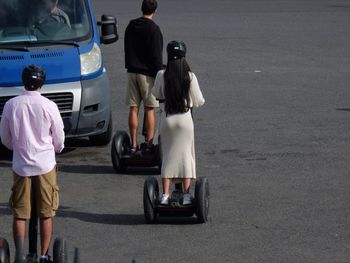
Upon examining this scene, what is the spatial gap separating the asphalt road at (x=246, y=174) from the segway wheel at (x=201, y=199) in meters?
0.13

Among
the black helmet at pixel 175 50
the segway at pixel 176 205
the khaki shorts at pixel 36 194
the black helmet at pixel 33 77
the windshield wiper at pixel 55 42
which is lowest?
the segway at pixel 176 205

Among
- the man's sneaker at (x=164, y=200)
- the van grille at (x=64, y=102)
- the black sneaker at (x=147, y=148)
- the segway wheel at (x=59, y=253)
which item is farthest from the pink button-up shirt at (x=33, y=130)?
the van grille at (x=64, y=102)

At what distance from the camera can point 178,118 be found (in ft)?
35.4

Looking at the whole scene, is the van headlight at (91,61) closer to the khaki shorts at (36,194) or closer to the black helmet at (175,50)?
the black helmet at (175,50)

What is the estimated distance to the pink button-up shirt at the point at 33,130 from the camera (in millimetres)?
8719

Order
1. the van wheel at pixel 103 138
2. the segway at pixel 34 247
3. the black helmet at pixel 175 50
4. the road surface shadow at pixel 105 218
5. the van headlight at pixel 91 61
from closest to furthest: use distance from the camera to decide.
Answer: the segway at pixel 34 247
the black helmet at pixel 175 50
the road surface shadow at pixel 105 218
the van headlight at pixel 91 61
the van wheel at pixel 103 138

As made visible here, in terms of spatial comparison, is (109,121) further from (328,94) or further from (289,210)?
(328,94)

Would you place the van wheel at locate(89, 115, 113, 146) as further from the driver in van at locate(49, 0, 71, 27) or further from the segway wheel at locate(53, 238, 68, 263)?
the segway wheel at locate(53, 238, 68, 263)

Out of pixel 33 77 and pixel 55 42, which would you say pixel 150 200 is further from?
pixel 55 42

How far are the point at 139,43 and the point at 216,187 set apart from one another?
1956 mm

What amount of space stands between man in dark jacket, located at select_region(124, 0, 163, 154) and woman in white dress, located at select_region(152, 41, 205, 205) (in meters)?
2.31

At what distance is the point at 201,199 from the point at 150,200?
18.0 inches

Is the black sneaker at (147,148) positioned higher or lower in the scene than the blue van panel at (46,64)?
lower

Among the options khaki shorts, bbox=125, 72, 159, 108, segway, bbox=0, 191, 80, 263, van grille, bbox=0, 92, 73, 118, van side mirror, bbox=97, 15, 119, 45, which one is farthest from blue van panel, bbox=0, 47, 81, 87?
segway, bbox=0, 191, 80, 263
